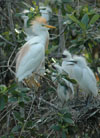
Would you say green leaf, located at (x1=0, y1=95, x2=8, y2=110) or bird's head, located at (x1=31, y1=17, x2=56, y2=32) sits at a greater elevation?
bird's head, located at (x1=31, y1=17, x2=56, y2=32)

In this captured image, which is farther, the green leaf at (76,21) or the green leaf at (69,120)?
the green leaf at (76,21)

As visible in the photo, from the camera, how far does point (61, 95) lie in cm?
446

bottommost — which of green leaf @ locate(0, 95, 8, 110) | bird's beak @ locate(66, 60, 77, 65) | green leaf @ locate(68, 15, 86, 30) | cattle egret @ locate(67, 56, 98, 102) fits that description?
cattle egret @ locate(67, 56, 98, 102)

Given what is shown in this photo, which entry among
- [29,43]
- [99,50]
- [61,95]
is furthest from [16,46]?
[99,50]

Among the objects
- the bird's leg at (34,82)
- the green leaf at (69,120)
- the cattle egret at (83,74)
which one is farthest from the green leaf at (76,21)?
the green leaf at (69,120)

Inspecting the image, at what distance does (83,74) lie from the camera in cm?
476

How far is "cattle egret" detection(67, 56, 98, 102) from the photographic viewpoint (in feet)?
15.3

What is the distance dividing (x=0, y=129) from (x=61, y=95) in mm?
876

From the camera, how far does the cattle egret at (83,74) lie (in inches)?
184

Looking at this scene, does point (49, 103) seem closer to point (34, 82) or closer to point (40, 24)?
point (34, 82)

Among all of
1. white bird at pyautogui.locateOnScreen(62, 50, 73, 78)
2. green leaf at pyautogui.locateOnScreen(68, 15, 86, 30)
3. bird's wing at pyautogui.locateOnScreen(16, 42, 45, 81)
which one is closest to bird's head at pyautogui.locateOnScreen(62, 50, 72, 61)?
white bird at pyautogui.locateOnScreen(62, 50, 73, 78)

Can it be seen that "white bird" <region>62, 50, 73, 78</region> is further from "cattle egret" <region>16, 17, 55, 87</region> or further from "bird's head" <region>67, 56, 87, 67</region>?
"cattle egret" <region>16, 17, 55, 87</region>

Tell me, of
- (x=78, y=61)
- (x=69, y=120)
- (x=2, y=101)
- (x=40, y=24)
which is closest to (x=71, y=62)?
(x=78, y=61)

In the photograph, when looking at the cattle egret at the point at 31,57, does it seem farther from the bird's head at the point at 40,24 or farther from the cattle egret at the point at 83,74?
the cattle egret at the point at 83,74
